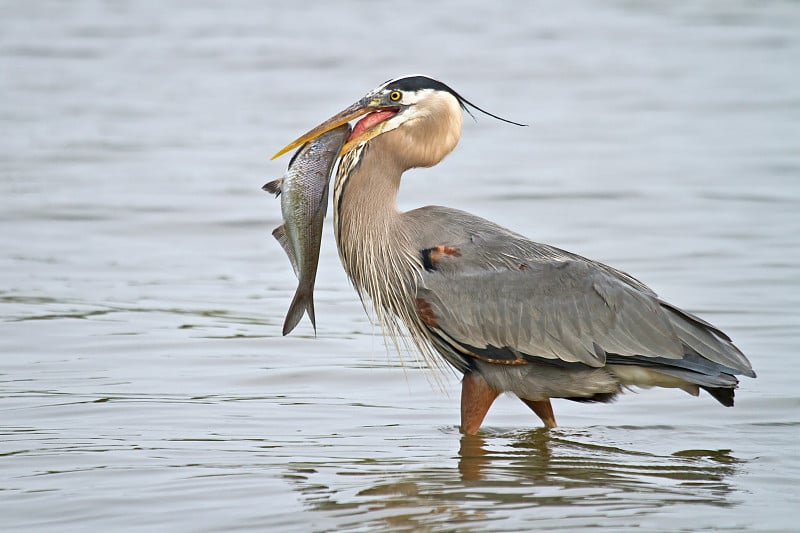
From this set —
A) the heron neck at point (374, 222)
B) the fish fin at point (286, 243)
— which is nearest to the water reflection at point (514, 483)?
the heron neck at point (374, 222)

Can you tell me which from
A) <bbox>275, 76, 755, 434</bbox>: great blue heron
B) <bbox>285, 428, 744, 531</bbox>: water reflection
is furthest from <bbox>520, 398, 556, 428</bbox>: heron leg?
<bbox>285, 428, 744, 531</bbox>: water reflection

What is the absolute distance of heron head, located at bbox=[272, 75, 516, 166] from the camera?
7.12 meters

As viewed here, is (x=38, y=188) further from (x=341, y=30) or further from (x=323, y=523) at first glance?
(x=341, y=30)

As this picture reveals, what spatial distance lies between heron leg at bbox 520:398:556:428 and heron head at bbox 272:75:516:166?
149cm

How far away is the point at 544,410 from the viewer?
23.6 feet

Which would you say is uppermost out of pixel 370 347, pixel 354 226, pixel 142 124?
pixel 142 124

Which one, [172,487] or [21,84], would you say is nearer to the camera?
[172,487]

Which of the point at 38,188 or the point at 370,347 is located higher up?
the point at 38,188

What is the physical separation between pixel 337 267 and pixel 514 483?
211 inches

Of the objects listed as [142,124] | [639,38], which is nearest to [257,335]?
[142,124]

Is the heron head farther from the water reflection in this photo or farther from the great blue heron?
the water reflection

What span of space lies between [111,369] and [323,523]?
2969 millimetres

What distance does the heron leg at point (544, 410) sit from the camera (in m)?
7.17

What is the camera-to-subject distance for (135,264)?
10945 mm
